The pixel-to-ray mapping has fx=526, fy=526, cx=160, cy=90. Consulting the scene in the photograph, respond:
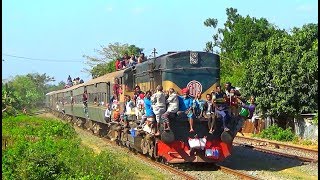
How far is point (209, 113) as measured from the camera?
13.3 meters

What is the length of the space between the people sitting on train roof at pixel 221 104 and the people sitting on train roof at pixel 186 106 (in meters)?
0.64

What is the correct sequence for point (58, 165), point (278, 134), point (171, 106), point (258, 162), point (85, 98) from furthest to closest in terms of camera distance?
point (85, 98)
point (278, 134)
point (258, 162)
point (171, 106)
point (58, 165)

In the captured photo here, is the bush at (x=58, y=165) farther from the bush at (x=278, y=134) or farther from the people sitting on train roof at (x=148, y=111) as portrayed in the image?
the bush at (x=278, y=134)

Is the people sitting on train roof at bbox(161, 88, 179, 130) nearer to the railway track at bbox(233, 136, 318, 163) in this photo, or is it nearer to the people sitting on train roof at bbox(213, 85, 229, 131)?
the people sitting on train roof at bbox(213, 85, 229, 131)

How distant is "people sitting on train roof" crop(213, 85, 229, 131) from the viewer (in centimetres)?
1329

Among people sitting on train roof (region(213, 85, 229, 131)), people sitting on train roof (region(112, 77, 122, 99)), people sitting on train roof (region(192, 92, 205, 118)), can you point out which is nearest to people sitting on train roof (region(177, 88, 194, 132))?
people sitting on train roof (region(192, 92, 205, 118))

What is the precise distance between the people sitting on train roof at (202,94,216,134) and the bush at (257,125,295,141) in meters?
10.9

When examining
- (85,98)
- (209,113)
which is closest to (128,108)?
(209,113)

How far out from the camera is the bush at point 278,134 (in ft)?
76.9

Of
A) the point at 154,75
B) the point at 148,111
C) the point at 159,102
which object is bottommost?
the point at 148,111

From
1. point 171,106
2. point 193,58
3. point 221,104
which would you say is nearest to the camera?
point 171,106

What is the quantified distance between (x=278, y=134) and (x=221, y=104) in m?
11.1

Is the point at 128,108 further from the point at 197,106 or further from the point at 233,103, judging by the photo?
the point at 233,103

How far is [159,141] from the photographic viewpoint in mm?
13812
